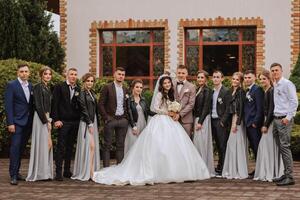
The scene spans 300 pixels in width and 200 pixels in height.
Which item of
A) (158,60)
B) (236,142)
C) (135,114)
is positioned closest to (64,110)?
(135,114)

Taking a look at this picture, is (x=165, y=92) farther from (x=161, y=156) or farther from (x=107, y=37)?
(x=107, y=37)

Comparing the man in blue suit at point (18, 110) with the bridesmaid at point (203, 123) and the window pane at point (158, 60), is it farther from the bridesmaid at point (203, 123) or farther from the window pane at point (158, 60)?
the window pane at point (158, 60)

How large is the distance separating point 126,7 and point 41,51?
3.17 meters

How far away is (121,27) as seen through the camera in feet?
70.5

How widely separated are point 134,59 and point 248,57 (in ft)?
11.9

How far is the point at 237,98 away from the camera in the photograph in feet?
40.9

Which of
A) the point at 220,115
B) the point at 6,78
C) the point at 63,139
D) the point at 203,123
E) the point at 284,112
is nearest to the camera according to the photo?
the point at 284,112

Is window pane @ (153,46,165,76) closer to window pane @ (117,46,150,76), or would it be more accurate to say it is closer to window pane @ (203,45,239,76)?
window pane @ (117,46,150,76)

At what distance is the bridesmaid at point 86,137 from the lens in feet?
40.5

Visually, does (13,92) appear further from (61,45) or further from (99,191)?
(61,45)

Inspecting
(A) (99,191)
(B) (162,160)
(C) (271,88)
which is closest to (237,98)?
(C) (271,88)

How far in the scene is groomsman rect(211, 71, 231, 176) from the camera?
1259 cm

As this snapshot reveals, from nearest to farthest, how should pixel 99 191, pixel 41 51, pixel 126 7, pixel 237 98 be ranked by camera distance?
pixel 99 191 < pixel 237 98 < pixel 41 51 < pixel 126 7

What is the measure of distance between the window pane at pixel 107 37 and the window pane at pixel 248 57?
166 inches
